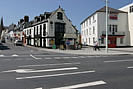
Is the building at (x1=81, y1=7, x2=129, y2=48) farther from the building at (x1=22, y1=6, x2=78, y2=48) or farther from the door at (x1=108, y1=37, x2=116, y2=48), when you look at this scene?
the building at (x1=22, y1=6, x2=78, y2=48)

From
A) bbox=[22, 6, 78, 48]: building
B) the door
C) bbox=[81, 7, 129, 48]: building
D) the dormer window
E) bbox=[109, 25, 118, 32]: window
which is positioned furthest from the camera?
bbox=[109, 25, 118, 32]: window

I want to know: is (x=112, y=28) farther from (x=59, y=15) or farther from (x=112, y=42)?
(x=59, y=15)

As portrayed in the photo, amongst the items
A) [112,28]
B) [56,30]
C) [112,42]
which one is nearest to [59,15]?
[56,30]

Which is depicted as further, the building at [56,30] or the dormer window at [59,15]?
the dormer window at [59,15]

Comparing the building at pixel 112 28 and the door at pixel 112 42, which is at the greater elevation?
the building at pixel 112 28

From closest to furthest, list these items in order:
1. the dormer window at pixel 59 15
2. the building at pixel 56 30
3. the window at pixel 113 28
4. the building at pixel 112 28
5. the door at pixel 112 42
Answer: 1. the building at pixel 56 30
2. the dormer window at pixel 59 15
3. the building at pixel 112 28
4. the door at pixel 112 42
5. the window at pixel 113 28

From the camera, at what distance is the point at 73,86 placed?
573 centimetres

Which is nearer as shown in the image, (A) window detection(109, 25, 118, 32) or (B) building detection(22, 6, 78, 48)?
(B) building detection(22, 6, 78, 48)

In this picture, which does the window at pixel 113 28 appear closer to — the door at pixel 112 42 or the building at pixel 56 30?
the door at pixel 112 42

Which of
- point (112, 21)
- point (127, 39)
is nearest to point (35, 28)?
point (112, 21)

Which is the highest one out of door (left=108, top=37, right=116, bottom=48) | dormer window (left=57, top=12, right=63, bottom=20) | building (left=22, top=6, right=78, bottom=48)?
dormer window (left=57, top=12, right=63, bottom=20)

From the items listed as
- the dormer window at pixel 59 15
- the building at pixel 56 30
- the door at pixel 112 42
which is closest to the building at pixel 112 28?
the door at pixel 112 42

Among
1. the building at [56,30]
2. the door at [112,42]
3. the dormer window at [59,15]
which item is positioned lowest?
the door at [112,42]

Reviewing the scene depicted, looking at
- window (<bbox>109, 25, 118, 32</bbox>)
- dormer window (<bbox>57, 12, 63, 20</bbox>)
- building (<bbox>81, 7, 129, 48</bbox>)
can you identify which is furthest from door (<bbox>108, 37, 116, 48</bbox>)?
dormer window (<bbox>57, 12, 63, 20</bbox>)
